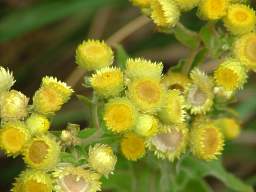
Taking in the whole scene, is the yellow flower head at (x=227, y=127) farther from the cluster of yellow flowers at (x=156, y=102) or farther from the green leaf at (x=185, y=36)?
the green leaf at (x=185, y=36)

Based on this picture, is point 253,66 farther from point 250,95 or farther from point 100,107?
point 250,95

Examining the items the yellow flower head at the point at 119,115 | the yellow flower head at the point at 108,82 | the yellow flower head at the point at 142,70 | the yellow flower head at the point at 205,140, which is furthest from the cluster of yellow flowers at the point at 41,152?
the yellow flower head at the point at 205,140

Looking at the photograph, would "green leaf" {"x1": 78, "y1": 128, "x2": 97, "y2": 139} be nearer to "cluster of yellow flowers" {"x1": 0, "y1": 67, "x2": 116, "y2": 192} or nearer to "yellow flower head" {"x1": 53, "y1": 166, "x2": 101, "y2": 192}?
"cluster of yellow flowers" {"x1": 0, "y1": 67, "x2": 116, "y2": 192}

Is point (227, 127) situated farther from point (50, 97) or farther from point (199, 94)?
point (50, 97)

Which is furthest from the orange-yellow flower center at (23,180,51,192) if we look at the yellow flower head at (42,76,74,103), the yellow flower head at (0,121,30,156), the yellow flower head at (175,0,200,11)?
the yellow flower head at (175,0,200,11)

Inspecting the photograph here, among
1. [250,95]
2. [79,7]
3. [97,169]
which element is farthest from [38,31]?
[97,169]
